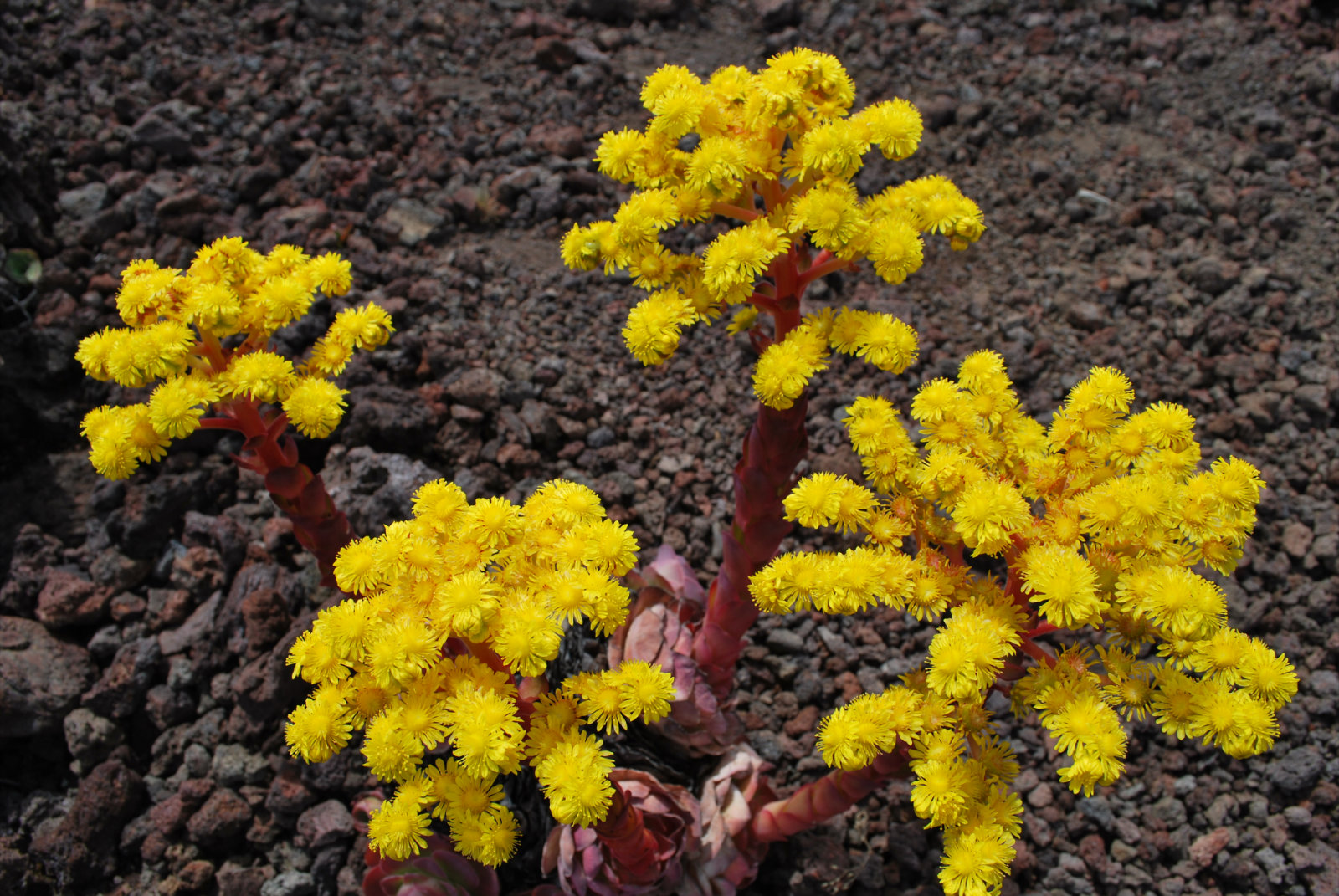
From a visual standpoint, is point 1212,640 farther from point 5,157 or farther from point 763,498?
point 5,157

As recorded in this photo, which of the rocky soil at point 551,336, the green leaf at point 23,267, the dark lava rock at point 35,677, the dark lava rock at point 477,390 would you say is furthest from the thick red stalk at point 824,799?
the green leaf at point 23,267

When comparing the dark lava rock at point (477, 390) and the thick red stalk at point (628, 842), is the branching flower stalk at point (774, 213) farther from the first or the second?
the dark lava rock at point (477, 390)

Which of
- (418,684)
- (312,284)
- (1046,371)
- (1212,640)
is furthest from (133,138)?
(1212,640)

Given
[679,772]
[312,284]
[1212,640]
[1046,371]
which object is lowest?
[679,772]

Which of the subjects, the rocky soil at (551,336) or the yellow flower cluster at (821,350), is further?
the rocky soil at (551,336)

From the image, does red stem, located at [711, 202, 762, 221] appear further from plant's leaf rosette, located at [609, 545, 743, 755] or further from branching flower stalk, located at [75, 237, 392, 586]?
plant's leaf rosette, located at [609, 545, 743, 755]

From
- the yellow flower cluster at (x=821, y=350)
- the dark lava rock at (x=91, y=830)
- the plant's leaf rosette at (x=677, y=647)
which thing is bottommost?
the dark lava rock at (x=91, y=830)

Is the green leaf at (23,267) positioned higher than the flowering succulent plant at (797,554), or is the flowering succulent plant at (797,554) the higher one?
the flowering succulent plant at (797,554)
